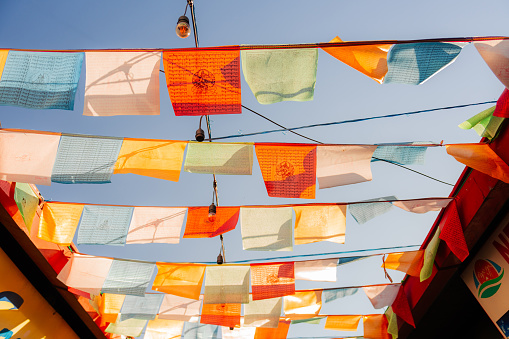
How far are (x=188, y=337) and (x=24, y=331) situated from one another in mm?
2304

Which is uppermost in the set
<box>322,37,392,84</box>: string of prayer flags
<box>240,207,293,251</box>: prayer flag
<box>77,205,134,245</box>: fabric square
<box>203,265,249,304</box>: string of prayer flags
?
<box>322,37,392,84</box>: string of prayer flags

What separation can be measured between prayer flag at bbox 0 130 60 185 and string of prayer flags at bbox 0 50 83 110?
578mm

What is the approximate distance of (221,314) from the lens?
4793 mm

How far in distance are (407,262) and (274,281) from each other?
1.65 m

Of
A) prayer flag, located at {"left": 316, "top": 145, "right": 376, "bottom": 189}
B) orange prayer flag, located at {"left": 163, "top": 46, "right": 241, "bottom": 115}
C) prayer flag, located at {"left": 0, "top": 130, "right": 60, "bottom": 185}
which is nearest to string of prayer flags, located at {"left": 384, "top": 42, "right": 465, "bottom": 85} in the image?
prayer flag, located at {"left": 316, "top": 145, "right": 376, "bottom": 189}

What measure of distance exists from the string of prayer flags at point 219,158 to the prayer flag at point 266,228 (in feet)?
2.27

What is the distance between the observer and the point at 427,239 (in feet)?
14.3

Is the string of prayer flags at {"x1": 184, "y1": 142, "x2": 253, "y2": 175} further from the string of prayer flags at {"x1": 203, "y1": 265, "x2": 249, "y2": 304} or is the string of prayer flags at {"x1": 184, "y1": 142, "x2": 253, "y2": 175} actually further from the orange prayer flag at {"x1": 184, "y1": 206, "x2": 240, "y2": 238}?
the string of prayer flags at {"x1": 203, "y1": 265, "x2": 249, "y2": 304}

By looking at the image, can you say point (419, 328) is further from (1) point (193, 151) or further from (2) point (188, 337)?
(1) point (193, 151)

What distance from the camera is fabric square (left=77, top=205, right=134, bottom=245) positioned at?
149 inches

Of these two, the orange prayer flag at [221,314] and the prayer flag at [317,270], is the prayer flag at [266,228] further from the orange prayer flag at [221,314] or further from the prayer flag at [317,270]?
the orange prayer flag at [221,314]

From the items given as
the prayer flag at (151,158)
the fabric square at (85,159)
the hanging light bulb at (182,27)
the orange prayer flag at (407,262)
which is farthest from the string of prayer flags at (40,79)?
the orange prayer flag at (407,262)

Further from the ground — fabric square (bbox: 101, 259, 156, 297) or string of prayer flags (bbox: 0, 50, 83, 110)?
string of prayer flags (bbox: 0, 50, 83, 110)

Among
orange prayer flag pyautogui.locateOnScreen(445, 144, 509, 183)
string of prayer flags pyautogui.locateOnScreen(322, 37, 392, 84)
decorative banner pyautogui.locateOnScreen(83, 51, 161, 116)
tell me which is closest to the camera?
string of prayer flags pyautogui.locateOnScreen(322, 37, 392, 84)
